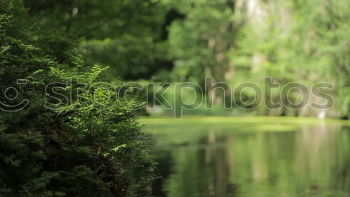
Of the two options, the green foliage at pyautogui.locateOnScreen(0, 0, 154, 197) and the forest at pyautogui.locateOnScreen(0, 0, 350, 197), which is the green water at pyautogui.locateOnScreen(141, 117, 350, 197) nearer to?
the forest at pyautogui.locateOnScreen(0, 0, 350, 197)

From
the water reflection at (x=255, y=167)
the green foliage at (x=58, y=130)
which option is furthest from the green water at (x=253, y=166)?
the green foliage at (x=58, y=130)

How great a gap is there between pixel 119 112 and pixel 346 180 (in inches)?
316

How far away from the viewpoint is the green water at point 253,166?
1226cm

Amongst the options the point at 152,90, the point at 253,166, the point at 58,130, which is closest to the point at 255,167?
the point at 253,166

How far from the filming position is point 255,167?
52.9 ft

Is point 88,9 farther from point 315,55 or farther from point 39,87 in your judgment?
point 315,55

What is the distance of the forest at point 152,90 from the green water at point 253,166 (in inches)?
2.4

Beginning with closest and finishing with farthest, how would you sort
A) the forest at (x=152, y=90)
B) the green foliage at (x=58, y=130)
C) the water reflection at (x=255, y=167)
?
the green foliage at (x=58, y=130), the forest at (x=152, y=90), the water reflection at (x=255, y=167)

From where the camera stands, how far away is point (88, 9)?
59.3 ft

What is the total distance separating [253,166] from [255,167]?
220mm

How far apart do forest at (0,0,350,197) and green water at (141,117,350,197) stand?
6 centimetres

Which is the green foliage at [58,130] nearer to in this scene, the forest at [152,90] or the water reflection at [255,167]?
the forest at [152,90]

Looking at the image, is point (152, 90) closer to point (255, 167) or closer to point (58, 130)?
point (255, 167)

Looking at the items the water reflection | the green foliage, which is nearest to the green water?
the water reflection
